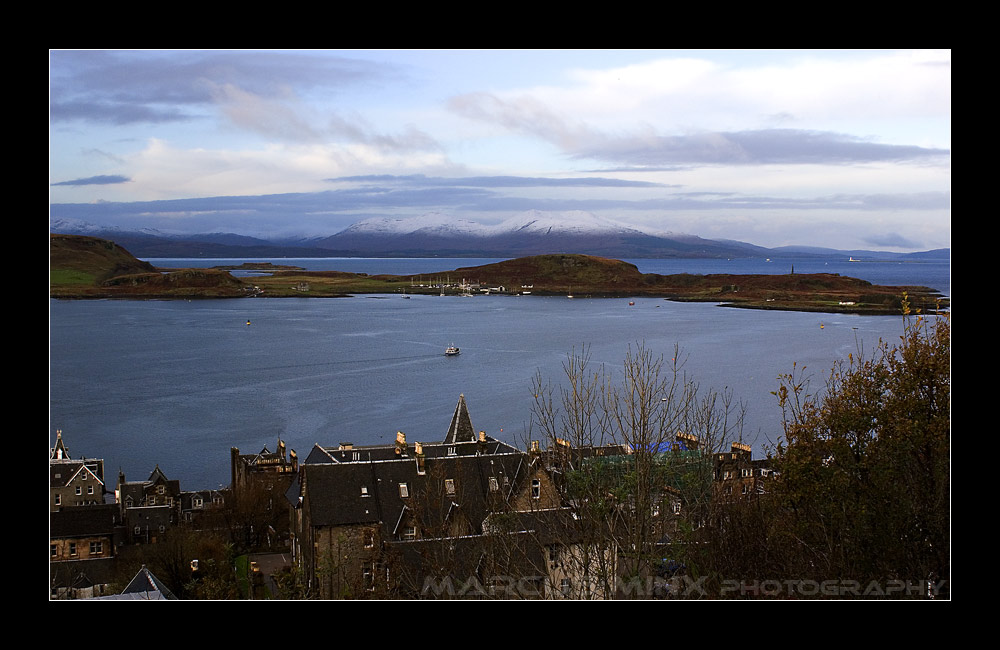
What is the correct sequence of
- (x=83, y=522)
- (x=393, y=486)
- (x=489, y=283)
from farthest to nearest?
(x=489, y=283)
(x=83, y=522)
(x=393, y=486)

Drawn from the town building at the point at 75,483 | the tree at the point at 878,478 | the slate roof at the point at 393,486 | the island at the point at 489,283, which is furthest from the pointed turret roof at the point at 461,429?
the island at the point at 489,283

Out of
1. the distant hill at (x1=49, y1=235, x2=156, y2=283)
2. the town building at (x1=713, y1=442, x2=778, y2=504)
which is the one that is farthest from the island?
the town building at (x1=713, y1=442, x2=778, y2=504)

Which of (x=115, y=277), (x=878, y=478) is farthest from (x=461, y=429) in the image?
(x=115, y=277)

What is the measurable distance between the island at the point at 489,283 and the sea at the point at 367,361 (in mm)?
667

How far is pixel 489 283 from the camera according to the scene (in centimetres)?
4475

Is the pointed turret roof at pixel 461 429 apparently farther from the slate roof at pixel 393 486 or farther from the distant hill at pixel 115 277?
the distant hill at pixel 115 277

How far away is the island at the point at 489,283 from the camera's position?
1062 inches

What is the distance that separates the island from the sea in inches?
26.3

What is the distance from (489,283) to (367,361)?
20.0 metres

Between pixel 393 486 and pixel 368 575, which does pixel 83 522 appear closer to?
pixel 393 486

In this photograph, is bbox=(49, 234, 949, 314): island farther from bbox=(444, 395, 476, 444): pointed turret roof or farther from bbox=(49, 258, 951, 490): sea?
bbox=(444, 395, 476, 444): pointed turret roof
